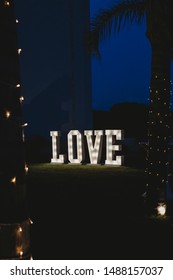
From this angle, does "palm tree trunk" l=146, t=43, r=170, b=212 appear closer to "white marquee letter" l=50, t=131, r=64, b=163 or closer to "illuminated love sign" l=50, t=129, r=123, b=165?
"illuminated love sign" l=50, t=129, r=123, b=165

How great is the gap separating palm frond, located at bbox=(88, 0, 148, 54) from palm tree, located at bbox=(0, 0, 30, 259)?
5829mm

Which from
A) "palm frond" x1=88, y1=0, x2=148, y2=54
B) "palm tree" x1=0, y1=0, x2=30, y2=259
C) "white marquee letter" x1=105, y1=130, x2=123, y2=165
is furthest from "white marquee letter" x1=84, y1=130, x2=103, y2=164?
"palm tree" x1=0, y1=0, x2=30, y2=259

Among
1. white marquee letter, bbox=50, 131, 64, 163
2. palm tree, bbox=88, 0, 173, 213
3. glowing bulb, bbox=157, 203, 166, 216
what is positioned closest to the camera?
palm tree, bbox=88, 0, 173, 213

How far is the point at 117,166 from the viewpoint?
61.7 ft

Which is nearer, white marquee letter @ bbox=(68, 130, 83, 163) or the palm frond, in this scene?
the palm frond

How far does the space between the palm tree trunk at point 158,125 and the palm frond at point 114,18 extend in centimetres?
134

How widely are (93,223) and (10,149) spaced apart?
4470 millimetres

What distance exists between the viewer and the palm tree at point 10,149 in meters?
3.55

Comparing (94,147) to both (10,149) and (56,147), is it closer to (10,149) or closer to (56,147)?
(56,147)

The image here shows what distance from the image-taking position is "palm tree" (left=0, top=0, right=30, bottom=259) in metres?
3.55

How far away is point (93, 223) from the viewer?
25.3 ft

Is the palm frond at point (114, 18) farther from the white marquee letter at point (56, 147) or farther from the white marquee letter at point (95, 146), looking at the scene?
the white marquee letter at point (56, 147)

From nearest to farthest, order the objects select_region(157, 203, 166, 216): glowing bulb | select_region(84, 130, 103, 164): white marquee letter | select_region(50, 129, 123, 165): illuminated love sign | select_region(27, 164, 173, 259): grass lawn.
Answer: select_region(27, 164, 173, 259): grass lawn
select_region(157, 203, 166, 216): glowing bulb
select_region(50, 129, 123, 165): illuminated love sign
select_region(84, 130, 103, 164): white marquee letter
